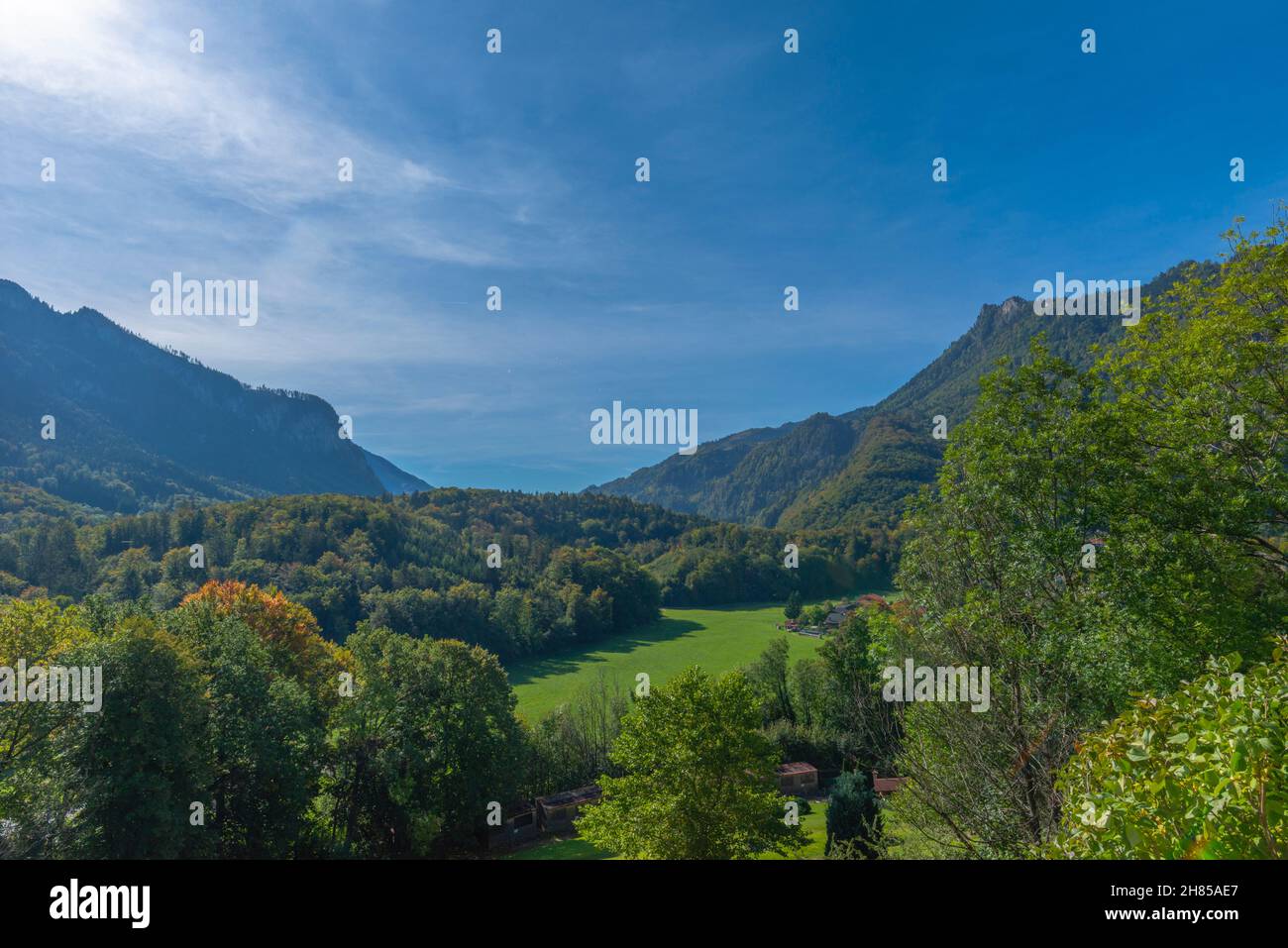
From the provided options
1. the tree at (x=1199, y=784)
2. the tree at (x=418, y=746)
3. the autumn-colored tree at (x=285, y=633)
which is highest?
the tree at (x=1199, y=784)

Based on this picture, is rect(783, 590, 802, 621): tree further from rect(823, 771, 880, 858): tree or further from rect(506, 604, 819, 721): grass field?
rect(823, 771, 880, 858): tree

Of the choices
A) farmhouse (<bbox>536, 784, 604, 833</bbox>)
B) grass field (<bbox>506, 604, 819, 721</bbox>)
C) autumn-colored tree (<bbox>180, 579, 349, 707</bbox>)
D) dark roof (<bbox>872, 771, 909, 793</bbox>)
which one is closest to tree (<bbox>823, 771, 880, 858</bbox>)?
dark roof (<bbox>872, 771, 909, 793</bbox>)

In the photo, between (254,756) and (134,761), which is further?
(254,756)

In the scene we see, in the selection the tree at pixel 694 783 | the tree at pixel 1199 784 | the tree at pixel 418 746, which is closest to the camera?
the tree at pixel 1199 784

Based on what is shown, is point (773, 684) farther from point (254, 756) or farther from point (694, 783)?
point (254, 756)

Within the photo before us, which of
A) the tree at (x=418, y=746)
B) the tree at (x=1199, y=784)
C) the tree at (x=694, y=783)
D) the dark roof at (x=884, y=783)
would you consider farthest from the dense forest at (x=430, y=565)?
the tree at (x=1199, y=784)

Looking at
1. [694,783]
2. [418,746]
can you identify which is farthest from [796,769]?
[418,746]
